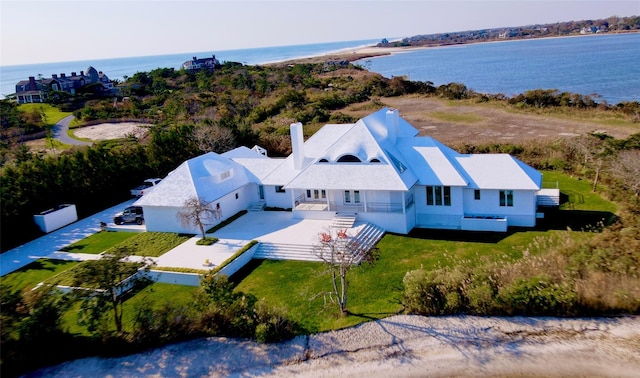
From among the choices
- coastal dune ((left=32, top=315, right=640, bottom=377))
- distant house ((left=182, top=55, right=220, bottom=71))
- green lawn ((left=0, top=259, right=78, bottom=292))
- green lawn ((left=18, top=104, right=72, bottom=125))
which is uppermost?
distant house ((left=182, top=55, right=220, bottom=71))

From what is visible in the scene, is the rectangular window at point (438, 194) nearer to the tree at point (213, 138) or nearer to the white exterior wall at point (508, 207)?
the white exterior wall at point (508, 207)

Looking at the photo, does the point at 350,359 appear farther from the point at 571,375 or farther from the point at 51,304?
the point at 51,304

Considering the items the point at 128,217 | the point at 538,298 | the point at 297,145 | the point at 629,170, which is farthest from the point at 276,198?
the point at 629,170

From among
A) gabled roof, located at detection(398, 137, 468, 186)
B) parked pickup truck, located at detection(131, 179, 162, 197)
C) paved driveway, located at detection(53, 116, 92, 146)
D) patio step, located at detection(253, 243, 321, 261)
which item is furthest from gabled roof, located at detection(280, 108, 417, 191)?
paved driveway, located at detection(53, 116, 92, 146)

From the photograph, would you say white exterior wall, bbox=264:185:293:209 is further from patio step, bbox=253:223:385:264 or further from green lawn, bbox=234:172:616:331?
green lawn, bbox=234:172:616:331

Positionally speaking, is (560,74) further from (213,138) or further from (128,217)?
(128,217)

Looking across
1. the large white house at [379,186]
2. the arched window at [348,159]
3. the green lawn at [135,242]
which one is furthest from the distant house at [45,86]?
the arched window at [348,159]
